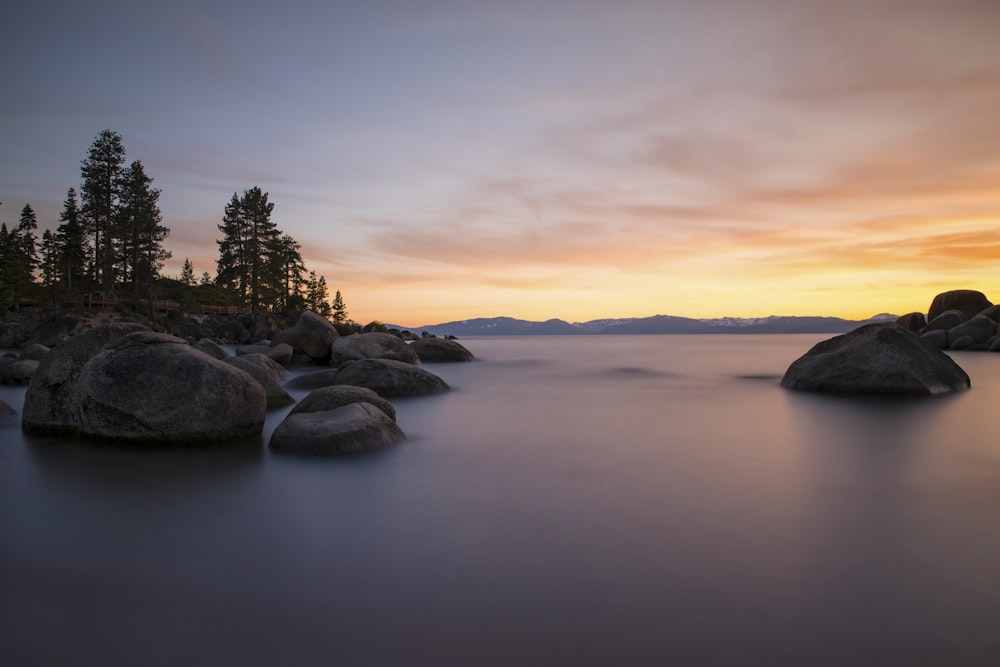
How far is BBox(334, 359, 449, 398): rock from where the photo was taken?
15719 mm

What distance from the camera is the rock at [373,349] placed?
22.3 meters

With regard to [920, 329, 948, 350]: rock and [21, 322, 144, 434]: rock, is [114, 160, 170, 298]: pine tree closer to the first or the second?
[21, 322, 144, 434]: rock

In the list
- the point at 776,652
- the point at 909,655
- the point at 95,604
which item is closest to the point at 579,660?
the point at 776,652

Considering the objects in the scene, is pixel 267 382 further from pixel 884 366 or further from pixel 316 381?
pixel 884 366

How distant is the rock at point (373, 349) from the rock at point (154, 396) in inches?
515

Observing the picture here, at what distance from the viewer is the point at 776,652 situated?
3.29 m

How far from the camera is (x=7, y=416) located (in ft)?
34.9

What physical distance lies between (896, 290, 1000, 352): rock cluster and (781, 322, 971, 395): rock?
3173 cm

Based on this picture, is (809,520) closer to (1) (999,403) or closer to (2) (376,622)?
(2) (376,622)

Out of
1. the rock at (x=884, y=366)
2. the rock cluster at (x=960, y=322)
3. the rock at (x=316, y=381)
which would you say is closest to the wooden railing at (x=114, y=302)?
the rock at (x=316, y=381)

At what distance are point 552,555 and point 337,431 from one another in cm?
471

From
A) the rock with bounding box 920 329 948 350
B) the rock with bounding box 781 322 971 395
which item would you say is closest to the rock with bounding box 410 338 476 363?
the rock with bounding box 781 322 971 395

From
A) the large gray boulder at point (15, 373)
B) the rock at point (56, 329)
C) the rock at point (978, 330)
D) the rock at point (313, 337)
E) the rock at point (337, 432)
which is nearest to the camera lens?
the rock at point (337, 432)

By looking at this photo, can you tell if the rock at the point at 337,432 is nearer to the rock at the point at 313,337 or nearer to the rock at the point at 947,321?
the rock at the point at 313,337
